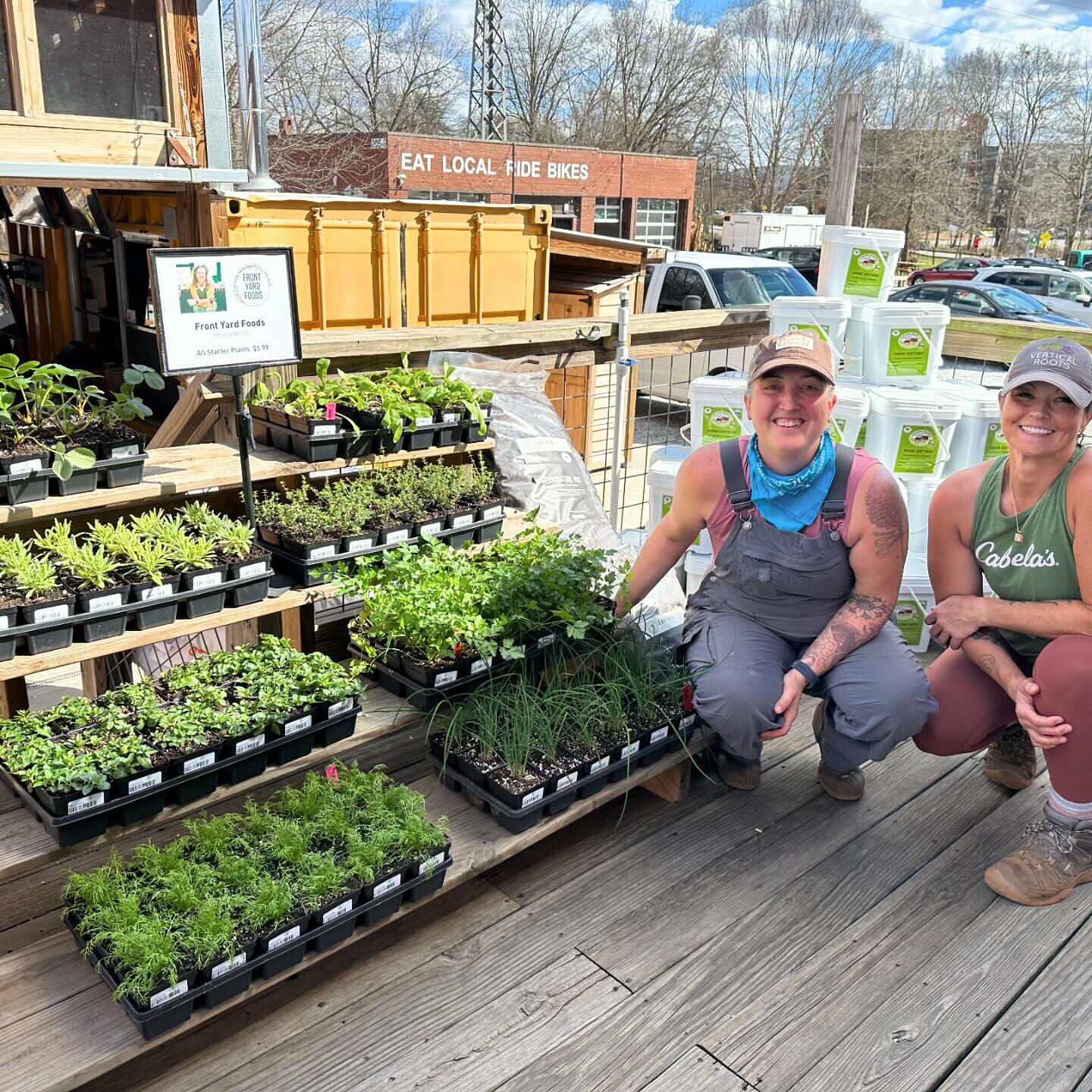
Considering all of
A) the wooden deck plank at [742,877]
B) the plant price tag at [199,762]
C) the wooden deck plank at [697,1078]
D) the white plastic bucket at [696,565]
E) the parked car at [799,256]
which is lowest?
the wooden deck plank at [742,877]

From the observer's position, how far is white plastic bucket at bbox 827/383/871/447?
350 centimetres

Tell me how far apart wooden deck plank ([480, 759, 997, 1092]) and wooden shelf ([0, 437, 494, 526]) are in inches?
56.6

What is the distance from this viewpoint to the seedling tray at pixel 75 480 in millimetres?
2316

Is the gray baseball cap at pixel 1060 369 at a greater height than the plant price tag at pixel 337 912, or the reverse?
the gray baseball cap at pixel 1060 369

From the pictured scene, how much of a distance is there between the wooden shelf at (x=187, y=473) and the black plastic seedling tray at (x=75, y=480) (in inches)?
0.7

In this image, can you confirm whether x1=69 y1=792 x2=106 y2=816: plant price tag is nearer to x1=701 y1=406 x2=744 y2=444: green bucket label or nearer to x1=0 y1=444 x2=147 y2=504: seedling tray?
x1=0 y1=444 x2=147 y2=504: seedling tray

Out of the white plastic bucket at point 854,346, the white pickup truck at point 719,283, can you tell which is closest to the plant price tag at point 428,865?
the white plastic bucket at point 854,346

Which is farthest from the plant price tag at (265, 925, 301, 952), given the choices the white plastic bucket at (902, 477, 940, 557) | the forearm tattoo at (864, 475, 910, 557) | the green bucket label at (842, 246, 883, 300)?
the green bucket label at (842, 246, 883, 300)

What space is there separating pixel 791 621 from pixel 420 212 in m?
5.45

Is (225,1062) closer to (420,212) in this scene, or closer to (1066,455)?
(1066,455)

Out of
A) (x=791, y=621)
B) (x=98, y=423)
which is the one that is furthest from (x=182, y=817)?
(x=791, y=621)

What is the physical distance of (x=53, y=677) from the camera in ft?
13.9

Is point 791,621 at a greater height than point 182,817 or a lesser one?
greater

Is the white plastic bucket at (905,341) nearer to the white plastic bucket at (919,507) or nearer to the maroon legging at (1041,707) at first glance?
the white plastic bucket at (919,507)
